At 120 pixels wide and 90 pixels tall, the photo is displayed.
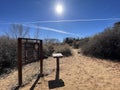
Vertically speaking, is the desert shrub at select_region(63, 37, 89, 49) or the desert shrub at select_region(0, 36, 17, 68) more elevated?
the desert shrub at select_region(63, 37, 89, 49)

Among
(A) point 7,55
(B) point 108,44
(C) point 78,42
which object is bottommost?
(A) point 7,55

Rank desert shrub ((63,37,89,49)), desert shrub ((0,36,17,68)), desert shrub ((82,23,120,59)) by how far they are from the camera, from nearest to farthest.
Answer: desert shrub ((0,36,17,68))
desert shrub ((82,23,120,59))
desert shrub ((63,37,89,49))

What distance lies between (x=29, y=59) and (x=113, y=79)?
3.54 meters

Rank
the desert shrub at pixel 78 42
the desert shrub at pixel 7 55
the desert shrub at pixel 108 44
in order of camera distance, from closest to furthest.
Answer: the desert shrub at pixel 7 55, the desert shrub at pixel 108 44, the desert shrub at pixel 78 42

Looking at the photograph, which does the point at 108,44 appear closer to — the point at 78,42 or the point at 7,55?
the point at 7,55

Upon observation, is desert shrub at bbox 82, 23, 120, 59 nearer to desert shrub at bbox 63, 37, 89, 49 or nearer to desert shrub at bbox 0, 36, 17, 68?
desert shrub at bbox 63, 37, 89, 49

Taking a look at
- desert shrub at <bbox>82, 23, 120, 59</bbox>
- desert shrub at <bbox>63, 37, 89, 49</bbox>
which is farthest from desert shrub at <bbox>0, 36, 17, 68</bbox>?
desert shrub at <bbox>63, 37, 89, 49</bbox>

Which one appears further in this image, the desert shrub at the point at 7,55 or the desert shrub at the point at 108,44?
the desert shrub at the point at 108,44

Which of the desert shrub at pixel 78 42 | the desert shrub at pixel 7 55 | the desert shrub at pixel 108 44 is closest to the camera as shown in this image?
the desert shrub at pixel 7 55

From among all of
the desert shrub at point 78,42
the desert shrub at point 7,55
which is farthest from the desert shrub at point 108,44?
the desert shrub at point 7,55

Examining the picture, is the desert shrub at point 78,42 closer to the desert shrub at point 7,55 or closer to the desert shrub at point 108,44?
the desert shrub at point 108,44

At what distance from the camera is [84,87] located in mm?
5301

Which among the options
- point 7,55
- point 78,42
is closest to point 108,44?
point 7,55

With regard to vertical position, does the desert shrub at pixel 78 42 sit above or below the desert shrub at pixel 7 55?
above
